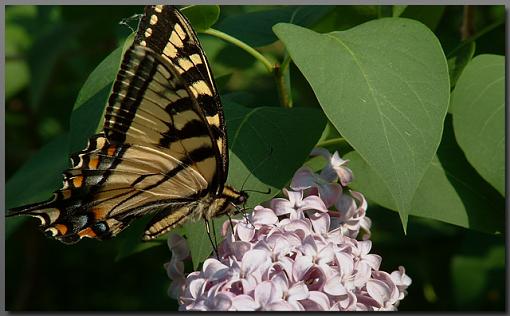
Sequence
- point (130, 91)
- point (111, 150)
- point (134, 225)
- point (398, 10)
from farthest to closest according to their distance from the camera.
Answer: point (398, 10)
point (134, 225)
point (111, 150)
point (130, 91)

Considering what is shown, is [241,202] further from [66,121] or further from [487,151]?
[66,121]

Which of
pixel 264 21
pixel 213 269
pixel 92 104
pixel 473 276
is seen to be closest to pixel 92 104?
pixel 92 104

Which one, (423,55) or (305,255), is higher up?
(423,55)

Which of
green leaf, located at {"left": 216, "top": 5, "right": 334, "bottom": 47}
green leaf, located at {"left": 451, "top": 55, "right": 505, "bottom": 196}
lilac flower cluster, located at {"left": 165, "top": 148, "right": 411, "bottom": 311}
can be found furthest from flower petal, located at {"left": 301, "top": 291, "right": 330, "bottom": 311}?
green leaf, located at {"left": 216, "top": 5, "right": 334, "bottom": 47}

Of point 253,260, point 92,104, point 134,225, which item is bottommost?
point 134,225

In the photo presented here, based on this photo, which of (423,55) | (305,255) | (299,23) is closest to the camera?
(305,255)

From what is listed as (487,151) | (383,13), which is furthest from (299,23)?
(487,151)

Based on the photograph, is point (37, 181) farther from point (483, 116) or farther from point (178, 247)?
point (483, 116)
